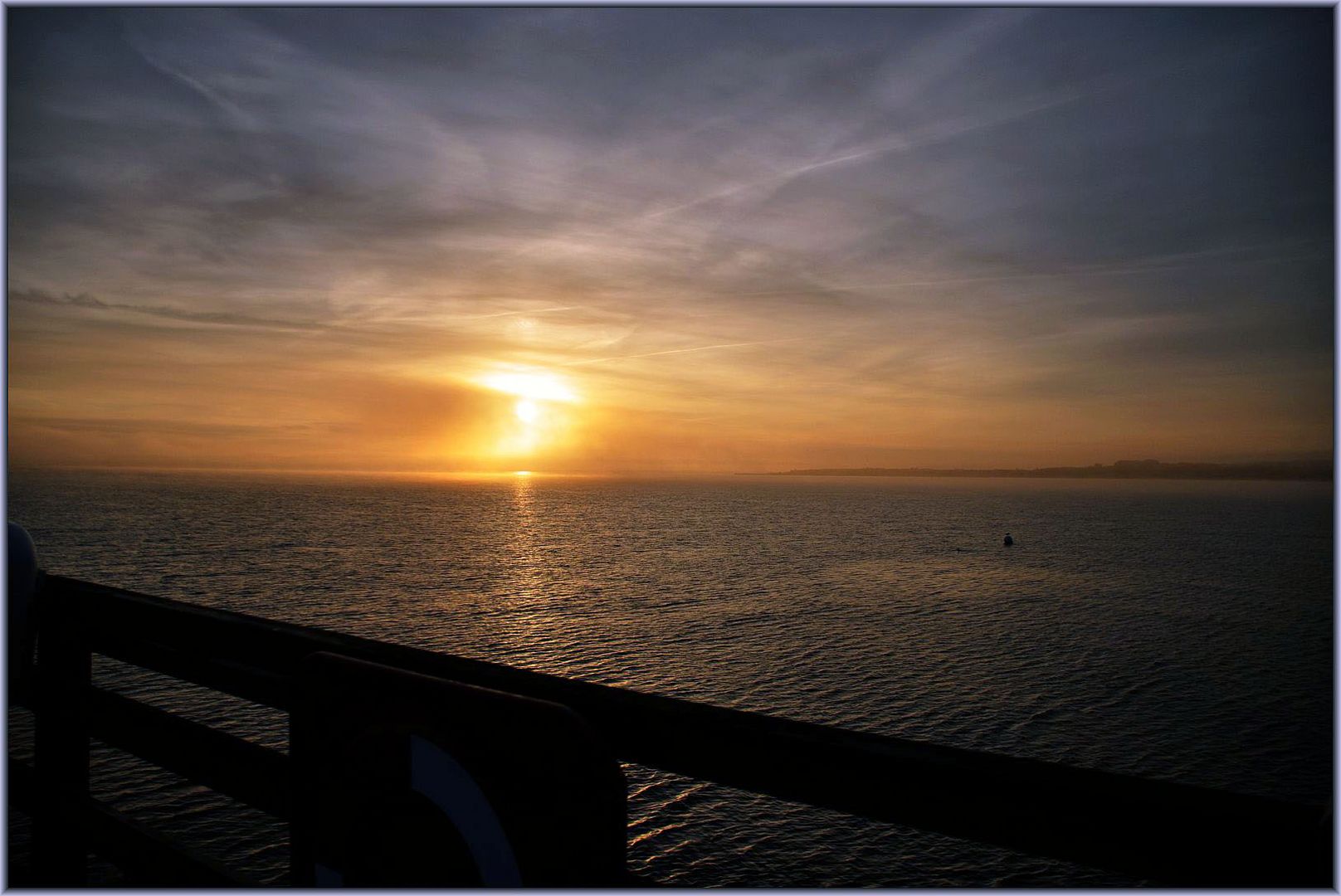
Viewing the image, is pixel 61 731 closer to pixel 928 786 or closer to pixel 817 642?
pixel 928 786

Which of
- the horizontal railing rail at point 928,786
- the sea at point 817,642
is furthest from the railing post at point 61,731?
the sea at point 817,642

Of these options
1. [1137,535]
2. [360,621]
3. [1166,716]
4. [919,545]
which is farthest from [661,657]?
[1137,535]

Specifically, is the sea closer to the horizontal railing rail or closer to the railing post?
the railing post

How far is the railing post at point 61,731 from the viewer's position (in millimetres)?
3238

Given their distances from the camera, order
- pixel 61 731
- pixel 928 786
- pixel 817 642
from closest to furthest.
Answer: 1. pixel 928 786
2. pixel 61 731
3. pixel 817 642

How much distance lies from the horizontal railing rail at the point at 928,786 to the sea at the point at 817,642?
13.5 meters

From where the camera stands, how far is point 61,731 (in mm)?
3240

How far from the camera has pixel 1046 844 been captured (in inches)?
56.1

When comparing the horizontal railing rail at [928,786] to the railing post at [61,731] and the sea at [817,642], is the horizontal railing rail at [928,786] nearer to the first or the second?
the railing post at [61,731]

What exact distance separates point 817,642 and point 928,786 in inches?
1764

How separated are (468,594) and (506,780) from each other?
6006cm

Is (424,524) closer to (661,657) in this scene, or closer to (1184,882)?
(661,657)

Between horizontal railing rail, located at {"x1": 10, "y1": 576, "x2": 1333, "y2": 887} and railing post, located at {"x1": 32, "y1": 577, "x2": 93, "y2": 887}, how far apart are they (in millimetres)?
1080

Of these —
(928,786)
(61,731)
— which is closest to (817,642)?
(61,731)
